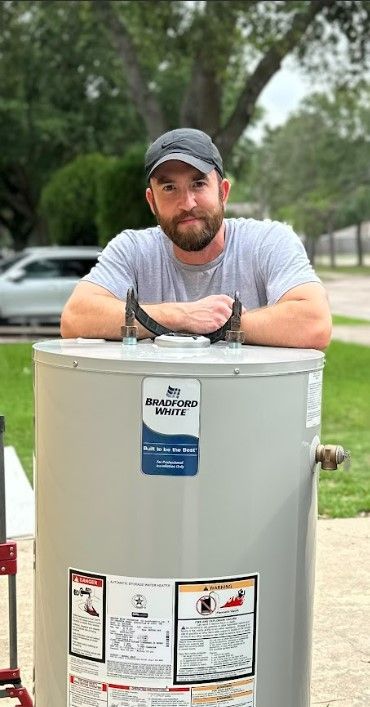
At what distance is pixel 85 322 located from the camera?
2.77 meters

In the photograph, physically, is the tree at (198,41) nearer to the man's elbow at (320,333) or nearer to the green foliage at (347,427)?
the green foliage at (347,427)

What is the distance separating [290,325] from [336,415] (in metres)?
6.61

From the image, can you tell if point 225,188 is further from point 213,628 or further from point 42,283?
point 42,283

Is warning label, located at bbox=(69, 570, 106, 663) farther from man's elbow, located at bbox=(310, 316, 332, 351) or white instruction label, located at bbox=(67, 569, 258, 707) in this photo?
man's elbow, located at bbox=(310, 316, 332, 351)

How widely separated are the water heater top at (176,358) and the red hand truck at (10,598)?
0.36 m

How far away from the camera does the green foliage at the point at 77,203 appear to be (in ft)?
71.7

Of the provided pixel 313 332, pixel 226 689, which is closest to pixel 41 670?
pixel 226 689

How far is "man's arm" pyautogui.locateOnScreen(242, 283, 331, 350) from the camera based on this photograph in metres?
2.58

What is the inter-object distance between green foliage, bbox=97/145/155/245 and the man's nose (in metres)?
14.7

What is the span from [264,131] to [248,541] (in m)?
36.3

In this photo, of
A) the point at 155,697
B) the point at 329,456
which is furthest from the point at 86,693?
the point at 329,456

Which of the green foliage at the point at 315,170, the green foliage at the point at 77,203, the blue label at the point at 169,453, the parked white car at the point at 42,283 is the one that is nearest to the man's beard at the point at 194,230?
the blue label at the point at 169,453

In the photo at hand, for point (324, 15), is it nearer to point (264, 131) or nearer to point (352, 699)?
point (352, 699)

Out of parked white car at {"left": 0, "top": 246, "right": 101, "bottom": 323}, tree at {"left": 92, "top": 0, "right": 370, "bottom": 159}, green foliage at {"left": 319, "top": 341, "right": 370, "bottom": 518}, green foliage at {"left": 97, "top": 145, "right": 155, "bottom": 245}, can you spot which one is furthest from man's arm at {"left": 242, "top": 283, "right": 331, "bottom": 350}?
parked white car at {"left": 0, "top": 246, "right": 101, "bottom": 323}
